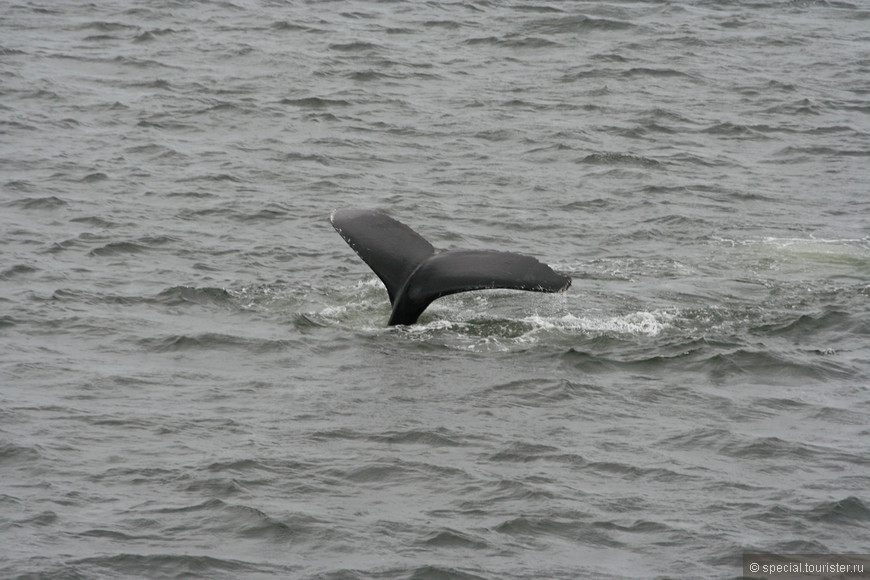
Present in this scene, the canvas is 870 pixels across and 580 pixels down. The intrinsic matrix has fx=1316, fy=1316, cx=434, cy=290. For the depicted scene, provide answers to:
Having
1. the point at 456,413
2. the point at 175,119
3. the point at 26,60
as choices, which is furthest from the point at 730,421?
the point at 26,60

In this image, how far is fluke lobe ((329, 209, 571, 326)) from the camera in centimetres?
1052

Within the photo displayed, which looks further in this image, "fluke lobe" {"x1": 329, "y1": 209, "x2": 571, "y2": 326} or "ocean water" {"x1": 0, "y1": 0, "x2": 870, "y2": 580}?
"fluke lobe" {"x1": 329, "y1": 209, "x2": 571, "y2": 326}

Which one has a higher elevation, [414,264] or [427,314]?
[414,264]

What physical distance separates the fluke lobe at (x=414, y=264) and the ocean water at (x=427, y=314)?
20.6 inches

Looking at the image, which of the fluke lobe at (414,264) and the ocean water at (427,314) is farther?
the fluke lobe at (414,264)

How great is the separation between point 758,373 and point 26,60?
15105 mm

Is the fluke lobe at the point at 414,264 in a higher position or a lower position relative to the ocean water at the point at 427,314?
higher

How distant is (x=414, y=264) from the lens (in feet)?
36.6

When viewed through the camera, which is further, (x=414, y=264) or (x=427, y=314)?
(x=427, y=314)

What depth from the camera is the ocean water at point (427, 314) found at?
8523 mm

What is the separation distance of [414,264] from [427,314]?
112 cm

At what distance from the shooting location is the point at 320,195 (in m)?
16.5

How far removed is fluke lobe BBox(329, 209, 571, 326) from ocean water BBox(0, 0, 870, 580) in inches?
20.6

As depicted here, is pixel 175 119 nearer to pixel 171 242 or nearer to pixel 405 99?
pixel 405 99
